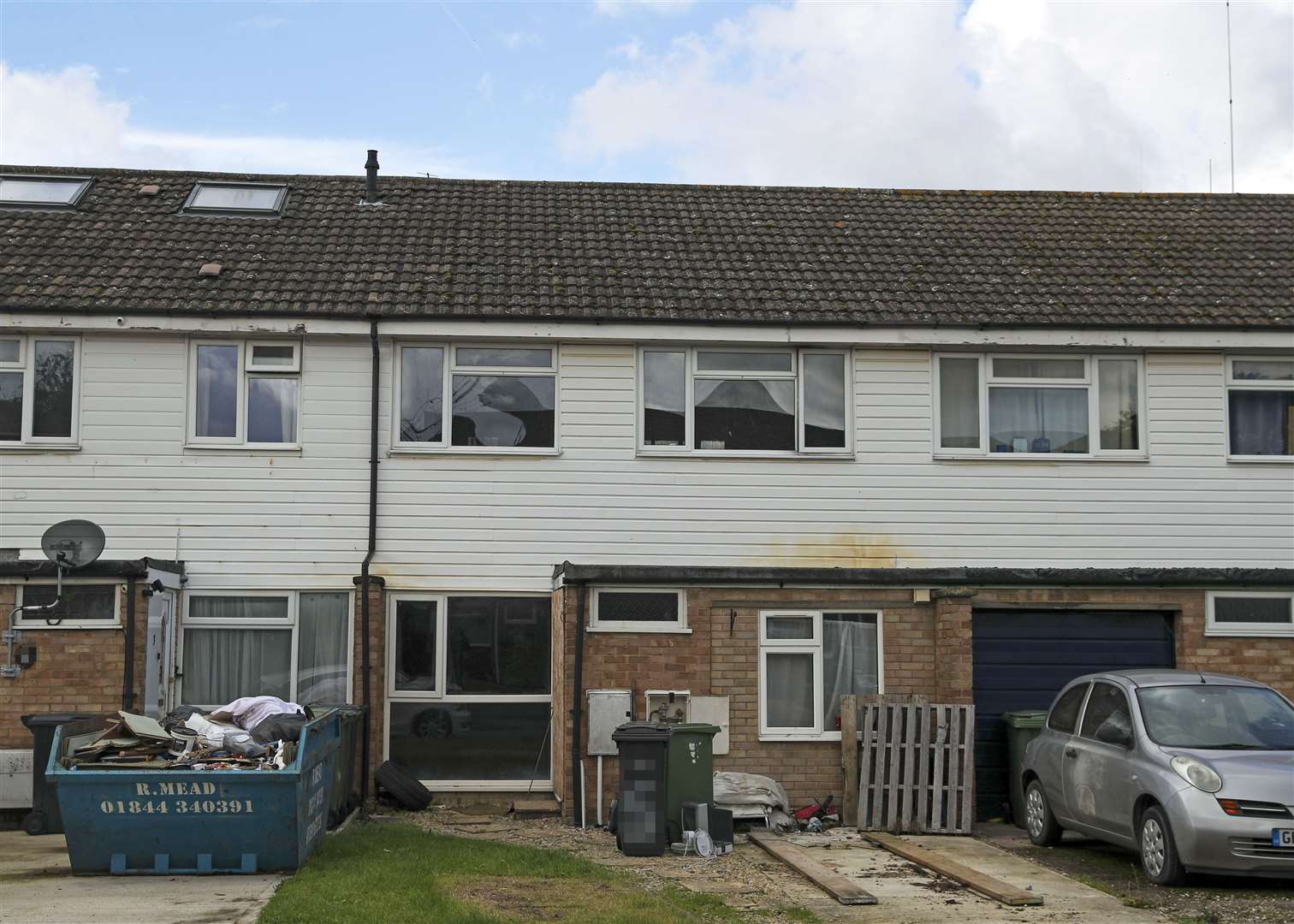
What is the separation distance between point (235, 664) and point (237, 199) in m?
6.23

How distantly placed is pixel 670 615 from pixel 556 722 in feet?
5.35

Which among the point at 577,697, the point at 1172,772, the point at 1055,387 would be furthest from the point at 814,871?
the point at 1055,387

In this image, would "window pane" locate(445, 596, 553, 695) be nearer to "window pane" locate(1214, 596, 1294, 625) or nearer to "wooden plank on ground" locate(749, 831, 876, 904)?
"wooden plank on ground" locate(749, 831, 876, 904)

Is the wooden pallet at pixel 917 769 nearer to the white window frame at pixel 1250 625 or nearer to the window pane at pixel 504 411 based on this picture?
the white window frame at pixel 1250 625

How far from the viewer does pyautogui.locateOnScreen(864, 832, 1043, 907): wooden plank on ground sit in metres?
9.77

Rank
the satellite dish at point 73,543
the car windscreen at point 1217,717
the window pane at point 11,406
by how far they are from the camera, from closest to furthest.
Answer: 1. the car windscreen at point 1217,717
2. the satellite dish at point 73,543
3. the window pane at point 11,406

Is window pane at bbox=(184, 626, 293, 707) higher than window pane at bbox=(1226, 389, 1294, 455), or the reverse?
window pane at bbox=(1226, 389, 1294, 455)

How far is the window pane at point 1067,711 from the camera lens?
479 inches

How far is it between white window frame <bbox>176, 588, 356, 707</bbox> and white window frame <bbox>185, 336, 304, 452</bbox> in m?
1.52

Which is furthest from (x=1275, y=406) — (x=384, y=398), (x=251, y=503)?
(x=251, y=503)

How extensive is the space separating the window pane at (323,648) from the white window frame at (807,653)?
431 centimetres

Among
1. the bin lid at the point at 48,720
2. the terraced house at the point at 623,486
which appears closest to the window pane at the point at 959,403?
the terraced house at the point at 623,486

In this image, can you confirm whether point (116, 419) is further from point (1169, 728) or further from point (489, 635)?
point (1169, 728)

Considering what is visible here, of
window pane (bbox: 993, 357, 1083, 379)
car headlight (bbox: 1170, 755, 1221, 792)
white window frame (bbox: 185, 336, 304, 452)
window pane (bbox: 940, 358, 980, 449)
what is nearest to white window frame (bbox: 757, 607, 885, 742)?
window pane (bbox: 940, 358, 980, 449)
